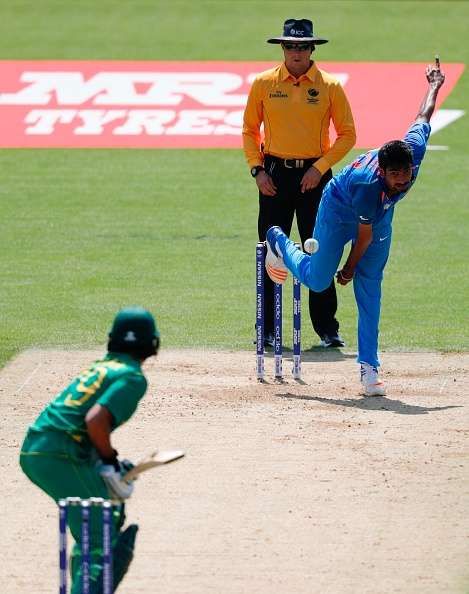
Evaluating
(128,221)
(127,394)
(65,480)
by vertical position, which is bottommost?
(128,221)

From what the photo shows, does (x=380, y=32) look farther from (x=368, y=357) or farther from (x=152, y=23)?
(x=368, y=357)

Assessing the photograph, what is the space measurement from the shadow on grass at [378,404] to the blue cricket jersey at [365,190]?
1355mm

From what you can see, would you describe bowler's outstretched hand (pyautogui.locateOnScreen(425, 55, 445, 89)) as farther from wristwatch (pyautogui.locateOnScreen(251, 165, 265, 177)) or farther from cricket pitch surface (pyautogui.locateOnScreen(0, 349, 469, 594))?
cricket pitch surface (pyautogui.locateOnScreen(0, 349, 469, 594))

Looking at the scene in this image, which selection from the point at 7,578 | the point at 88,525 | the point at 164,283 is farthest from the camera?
the point at 164,283

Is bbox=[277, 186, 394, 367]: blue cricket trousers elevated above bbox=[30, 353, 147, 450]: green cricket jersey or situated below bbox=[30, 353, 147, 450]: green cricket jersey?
below

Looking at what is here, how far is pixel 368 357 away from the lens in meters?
10.8

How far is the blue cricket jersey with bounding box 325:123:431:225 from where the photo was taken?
9.93m

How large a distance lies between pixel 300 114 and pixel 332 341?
6.46 feet

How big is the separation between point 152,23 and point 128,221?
40.1 ft

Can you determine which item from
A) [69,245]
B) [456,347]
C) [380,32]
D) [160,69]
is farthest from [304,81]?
[380,32]

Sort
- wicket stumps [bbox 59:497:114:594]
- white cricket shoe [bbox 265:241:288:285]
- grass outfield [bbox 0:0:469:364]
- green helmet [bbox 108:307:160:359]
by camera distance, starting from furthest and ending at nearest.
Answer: grass outfield [bbox 0:0:469:364] < white cricket shoe [bbox 265:241:288:285] < green helmet [bbox 108:307:160:359] < wicket stumps [bbox 59:497:114:594]

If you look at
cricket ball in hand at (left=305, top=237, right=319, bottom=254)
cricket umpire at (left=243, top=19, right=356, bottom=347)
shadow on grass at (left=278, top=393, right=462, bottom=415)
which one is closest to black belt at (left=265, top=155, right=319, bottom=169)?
cricket umpire at (left=243, top=19, right=356, bottom=347)

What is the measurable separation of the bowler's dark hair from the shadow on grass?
6.19ft

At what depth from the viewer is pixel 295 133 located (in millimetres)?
12180
